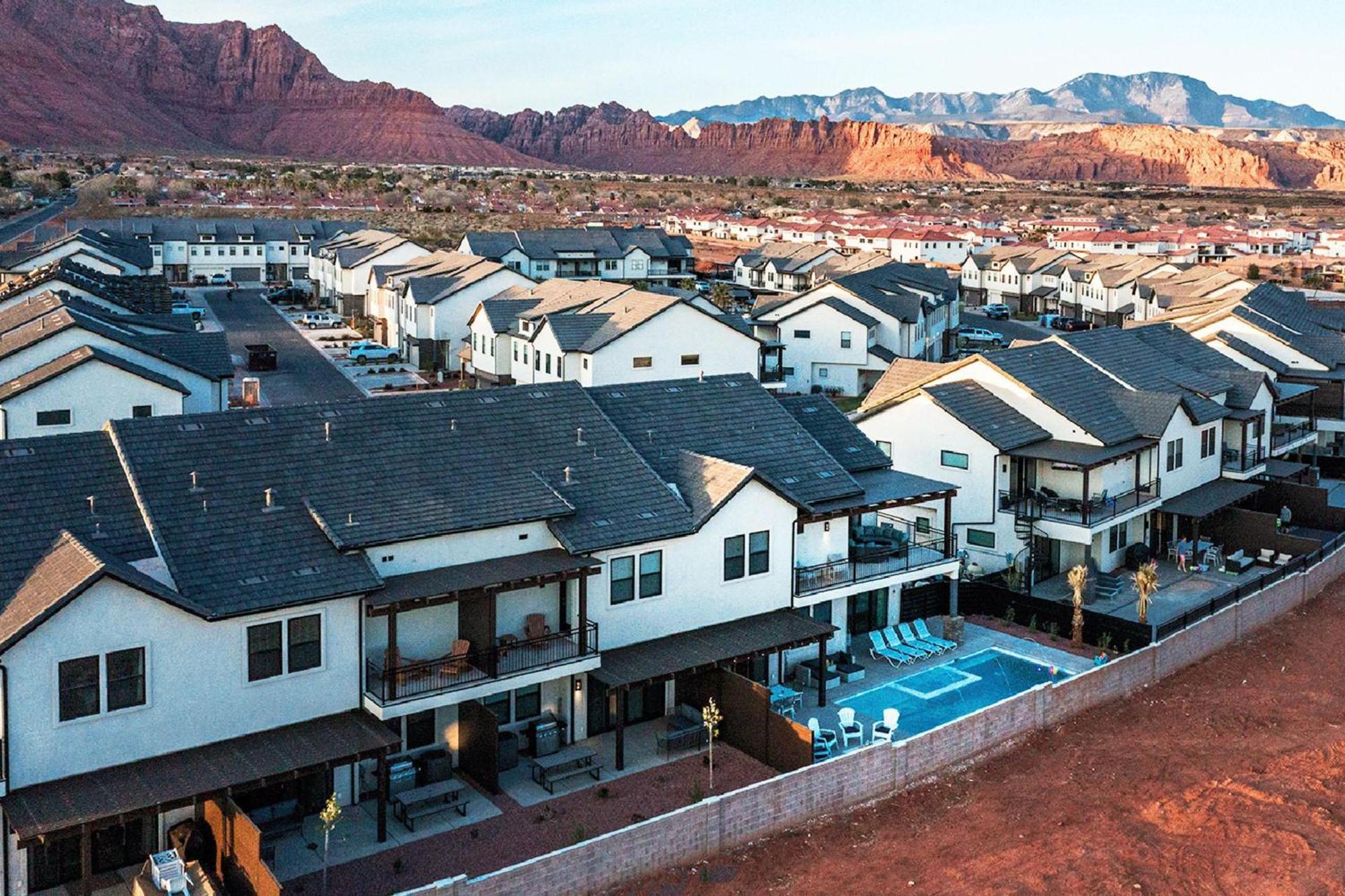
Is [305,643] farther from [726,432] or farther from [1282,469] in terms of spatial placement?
[1282,469]

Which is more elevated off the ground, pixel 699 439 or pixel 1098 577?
pixel 699 439

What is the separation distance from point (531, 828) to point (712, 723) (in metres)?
4.01

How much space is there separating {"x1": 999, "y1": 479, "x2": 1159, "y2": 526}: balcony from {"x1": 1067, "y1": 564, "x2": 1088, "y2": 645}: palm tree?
12.9ft

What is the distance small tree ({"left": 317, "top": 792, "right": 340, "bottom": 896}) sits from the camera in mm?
20484

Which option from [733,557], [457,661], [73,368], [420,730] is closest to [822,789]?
[733,557]

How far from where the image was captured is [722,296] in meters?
91.4

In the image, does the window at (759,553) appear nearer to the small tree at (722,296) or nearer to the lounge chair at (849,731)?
the lounge chair at (849,731)

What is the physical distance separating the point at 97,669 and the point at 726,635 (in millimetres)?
12733

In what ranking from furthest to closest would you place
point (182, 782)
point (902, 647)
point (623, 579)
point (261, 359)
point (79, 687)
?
point (261, 359)
point (902, 647)
point (623, 579)
point (79, 687)
point (182, 782)

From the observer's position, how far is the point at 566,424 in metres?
30.1

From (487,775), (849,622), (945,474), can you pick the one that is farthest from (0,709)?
(945,474)

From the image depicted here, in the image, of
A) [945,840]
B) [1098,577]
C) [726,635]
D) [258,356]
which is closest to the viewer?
[945,840]

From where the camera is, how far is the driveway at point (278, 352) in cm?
6575

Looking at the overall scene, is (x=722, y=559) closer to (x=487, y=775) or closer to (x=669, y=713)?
(x=669, y=713)
